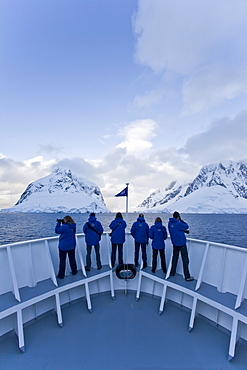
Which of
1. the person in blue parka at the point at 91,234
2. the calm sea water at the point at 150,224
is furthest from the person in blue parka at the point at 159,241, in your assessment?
the calm sea water at the point at 150,224

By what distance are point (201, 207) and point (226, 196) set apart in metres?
23.1

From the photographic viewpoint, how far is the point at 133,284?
→ 502 cm

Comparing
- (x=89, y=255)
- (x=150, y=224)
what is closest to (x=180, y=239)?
(x=89, y=255)

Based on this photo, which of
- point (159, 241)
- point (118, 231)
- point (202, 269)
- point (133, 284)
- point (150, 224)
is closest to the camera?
point (202, 269)

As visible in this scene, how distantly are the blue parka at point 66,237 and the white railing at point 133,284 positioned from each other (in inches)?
16.0

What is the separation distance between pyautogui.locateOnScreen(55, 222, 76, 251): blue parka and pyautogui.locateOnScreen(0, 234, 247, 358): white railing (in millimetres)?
405

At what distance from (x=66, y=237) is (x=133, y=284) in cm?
224

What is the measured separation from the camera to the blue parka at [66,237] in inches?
167

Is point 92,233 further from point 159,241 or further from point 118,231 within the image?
point 159,241

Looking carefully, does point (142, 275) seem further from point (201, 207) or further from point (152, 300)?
point (201, 207)

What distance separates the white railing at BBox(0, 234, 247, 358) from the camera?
3.23 metres

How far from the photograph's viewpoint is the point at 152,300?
459 centimetres

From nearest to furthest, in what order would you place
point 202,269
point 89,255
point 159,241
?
point 202,269
point 159,241
point 89,255

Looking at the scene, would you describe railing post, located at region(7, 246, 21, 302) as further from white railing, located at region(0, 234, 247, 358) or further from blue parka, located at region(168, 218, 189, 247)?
blue parka, located at region(168, 218, 189, 247)
